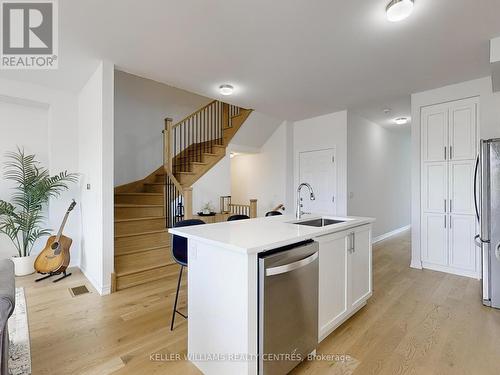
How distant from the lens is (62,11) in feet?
6.93

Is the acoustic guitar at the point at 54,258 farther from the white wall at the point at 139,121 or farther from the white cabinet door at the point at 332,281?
the white cabinet door at the point at 332,281

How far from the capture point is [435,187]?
3.76m

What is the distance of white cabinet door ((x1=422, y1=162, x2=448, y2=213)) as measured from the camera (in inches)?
145

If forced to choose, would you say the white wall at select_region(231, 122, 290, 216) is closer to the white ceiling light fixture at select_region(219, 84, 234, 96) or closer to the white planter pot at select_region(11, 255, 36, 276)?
the white ceiling light fixture at select_region(219, 84, 234, 96)

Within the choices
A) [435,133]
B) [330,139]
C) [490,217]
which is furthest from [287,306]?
[330,139]

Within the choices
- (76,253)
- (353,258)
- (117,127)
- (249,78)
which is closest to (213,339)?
(353,258)

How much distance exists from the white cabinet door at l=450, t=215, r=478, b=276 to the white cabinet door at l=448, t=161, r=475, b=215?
0.11m

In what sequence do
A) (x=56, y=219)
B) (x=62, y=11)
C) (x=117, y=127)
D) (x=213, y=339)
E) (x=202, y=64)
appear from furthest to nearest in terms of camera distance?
(x=117, y=127) < (x=56, y=219) < (x=202, y=64) < (x=62, y=11) < (x=213, y=339)

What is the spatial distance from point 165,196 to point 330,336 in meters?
3.28

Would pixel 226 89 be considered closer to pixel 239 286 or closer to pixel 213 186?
pixel 213 186

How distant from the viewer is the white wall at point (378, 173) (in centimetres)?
499

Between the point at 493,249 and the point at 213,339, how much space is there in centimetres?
289

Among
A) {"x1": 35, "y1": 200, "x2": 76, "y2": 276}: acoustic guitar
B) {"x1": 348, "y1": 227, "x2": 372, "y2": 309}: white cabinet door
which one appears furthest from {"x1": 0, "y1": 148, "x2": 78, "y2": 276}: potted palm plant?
{"x1": 348, "y1": 227, "x2": 372, "y2": 309}: white cabinet door

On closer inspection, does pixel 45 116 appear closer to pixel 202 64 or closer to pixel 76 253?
pixel 76 253
